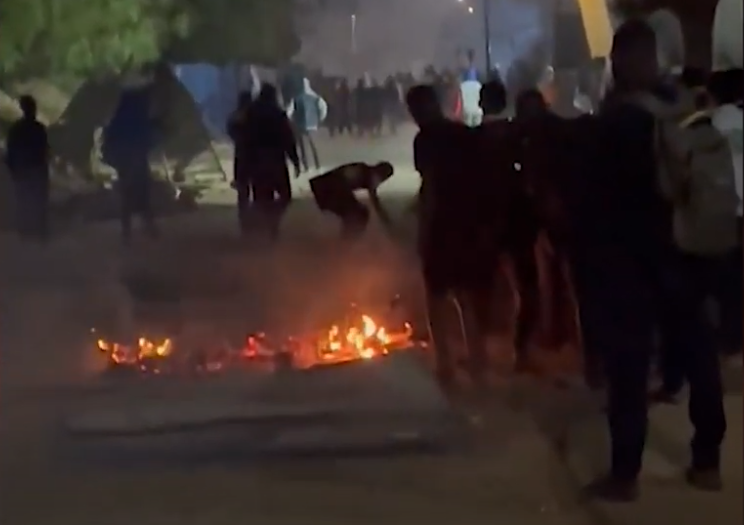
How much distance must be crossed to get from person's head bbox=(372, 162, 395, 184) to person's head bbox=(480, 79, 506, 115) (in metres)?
0.11

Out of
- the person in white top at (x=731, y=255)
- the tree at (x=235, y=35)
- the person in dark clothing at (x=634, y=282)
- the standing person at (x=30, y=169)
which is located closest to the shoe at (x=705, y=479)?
the person in dark clothing at (x=634, y=282)

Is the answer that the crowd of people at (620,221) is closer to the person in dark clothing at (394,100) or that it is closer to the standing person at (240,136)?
the person in dark clothing at (394,100)

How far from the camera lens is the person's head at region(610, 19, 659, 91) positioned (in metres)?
1.09

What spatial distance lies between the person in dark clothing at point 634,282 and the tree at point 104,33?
0.45 metres

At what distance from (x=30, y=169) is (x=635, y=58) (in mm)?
633

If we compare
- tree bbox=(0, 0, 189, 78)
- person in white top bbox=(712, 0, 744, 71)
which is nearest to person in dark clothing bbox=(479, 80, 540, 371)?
person in white top bbox=(712, 0, 744, 71)

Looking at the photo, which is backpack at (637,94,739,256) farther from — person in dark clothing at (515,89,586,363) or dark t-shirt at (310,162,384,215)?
dark t-shirt at (310,162,384,215)

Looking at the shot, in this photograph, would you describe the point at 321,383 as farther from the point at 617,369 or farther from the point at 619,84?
the point at 619,84

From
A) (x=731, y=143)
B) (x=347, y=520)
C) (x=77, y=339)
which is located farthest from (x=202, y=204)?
(x=731, y=143)

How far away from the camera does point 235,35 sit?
44.6 inches

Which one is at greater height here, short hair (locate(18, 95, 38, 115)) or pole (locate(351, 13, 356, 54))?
pole (locate(351, 13, 356, 54))

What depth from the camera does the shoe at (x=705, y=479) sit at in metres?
1.09

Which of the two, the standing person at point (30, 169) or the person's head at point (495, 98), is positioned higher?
the person's head at point (495, 98)

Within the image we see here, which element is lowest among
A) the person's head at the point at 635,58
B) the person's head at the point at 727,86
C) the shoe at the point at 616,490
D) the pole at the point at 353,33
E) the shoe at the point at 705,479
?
the shoe at the point at 616,490
